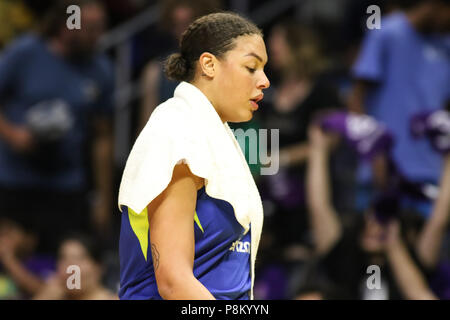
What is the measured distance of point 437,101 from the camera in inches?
199

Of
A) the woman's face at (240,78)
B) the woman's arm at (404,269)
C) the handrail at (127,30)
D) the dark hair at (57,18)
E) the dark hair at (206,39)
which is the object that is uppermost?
the handrail at (127,30)

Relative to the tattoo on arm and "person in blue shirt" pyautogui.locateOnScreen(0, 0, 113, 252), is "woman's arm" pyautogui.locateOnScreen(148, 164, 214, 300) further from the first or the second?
"person in blue shirt" pyautogui.locateOnScreen(0, 0, 113, 252)

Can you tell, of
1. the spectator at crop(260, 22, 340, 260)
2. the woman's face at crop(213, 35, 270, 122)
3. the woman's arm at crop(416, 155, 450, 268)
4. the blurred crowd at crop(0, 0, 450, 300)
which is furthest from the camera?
the spectator at crop(260, 22, 340, 260)

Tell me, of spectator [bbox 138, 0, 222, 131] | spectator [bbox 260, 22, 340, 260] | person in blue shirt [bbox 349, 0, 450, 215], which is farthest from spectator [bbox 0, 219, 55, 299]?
person in blue shirt [bbox 349, 0, 450, 215]

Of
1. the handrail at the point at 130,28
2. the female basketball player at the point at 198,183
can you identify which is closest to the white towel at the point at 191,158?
the female basketball player at the point at 198,183

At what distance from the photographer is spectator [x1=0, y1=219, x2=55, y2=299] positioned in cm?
496

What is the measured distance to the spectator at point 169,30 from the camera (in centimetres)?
487

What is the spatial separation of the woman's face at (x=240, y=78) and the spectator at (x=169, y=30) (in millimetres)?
2423

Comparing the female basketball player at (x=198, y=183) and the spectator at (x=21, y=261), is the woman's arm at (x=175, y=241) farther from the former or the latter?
the spectator at (x=21, y=261)

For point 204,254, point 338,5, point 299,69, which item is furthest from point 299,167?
point 204,254

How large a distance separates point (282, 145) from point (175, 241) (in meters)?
3.17

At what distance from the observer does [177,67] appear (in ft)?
7.80

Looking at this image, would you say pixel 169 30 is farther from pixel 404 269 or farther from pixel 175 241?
pixel 175 241
